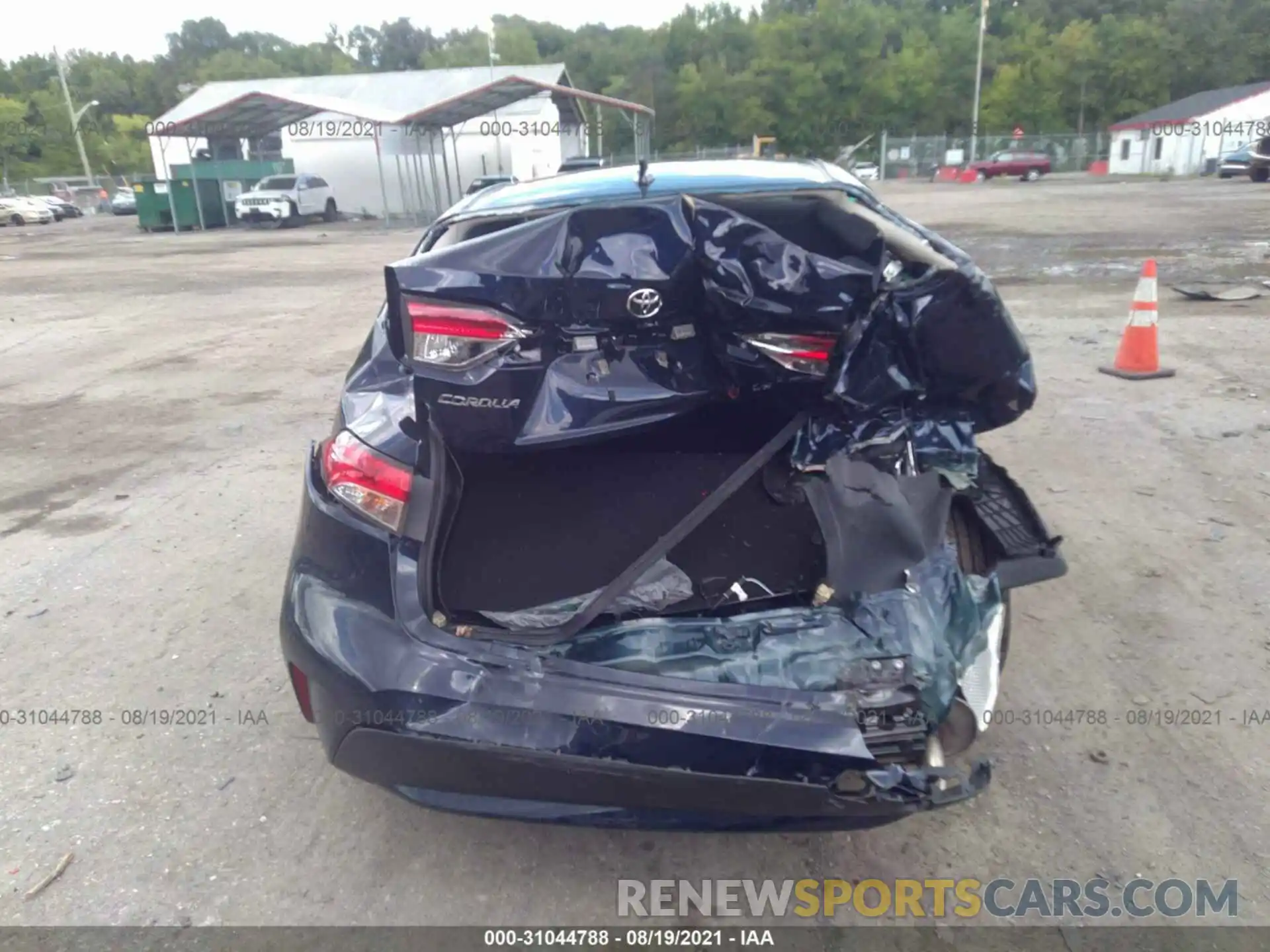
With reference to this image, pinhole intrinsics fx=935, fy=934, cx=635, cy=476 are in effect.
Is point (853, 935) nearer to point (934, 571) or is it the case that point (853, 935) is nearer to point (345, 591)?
point (934, 571)

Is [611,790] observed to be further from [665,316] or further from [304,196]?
[304,196]

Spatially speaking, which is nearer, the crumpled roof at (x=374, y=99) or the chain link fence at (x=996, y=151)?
the crumpled roof at (x=374, y=99)

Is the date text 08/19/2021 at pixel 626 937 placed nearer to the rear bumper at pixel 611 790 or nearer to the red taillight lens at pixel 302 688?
the rear bumper at pixel 611 790

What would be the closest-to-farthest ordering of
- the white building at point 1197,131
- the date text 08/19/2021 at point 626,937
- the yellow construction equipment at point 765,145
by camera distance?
the date text 08/19/2021 at point 626,937 → the yellow construction equipment at point 765,145 → the white building at point 1197,131

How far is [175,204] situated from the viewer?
29.5 metres

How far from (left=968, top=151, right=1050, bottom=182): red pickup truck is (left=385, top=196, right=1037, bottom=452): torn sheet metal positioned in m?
45.0

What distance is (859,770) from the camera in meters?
1.88

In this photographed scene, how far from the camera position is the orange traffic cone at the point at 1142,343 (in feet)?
20.9

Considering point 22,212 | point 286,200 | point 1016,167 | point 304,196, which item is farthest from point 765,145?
point 22,212

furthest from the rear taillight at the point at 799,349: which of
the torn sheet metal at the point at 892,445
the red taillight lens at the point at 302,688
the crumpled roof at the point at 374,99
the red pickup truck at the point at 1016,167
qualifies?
the red pickup truck at the point at 1016,167

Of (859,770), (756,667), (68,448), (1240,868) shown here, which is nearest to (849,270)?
(756,667)

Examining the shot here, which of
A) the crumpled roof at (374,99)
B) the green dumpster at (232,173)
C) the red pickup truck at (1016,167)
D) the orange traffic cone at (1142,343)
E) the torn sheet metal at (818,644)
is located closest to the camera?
the torn sheet metal at (818,644)

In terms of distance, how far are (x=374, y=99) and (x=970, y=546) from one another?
36009mm

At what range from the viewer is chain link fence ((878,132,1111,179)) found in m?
53.9
